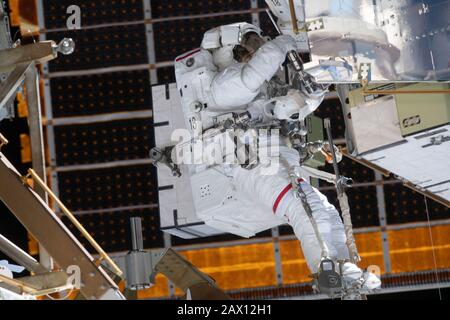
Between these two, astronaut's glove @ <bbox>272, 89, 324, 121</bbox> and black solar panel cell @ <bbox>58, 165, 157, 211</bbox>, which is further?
black solar panel cell @ <bbox>58, 165, 157, 211</bbox>

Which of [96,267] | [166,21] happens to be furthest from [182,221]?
[166,21]

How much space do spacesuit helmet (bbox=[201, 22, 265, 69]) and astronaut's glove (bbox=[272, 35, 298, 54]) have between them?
19 centimetres

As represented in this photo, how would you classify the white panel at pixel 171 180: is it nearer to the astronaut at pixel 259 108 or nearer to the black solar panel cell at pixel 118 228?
the astronaut at pixel 259 108

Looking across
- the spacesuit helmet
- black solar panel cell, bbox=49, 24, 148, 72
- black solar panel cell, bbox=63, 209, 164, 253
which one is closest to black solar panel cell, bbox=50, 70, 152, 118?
black solar panel cell, bbox=49, 24, 148, 72

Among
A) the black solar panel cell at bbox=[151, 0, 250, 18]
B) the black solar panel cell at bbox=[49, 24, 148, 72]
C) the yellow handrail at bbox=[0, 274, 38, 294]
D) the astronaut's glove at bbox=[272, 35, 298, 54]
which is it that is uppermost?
the black solar panel cell at bbox=[151, 0, 250, 18]

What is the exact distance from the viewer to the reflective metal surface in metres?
6.12

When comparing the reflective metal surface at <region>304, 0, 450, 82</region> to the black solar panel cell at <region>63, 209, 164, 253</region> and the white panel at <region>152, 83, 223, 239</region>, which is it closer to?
the white panel at <region>152, 83, 223, 239</region>

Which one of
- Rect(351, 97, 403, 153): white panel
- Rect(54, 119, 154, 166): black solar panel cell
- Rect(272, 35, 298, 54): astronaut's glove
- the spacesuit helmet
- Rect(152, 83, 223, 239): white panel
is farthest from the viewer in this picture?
Rect(54, 119, 154, 166): black solar panel cell

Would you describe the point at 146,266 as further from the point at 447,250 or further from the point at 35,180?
the point at 447,250

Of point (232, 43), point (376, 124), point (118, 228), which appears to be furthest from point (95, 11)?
point (376, 124)

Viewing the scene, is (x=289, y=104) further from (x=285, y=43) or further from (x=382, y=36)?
(x=382, y=36)

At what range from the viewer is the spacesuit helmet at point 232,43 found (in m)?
6.71

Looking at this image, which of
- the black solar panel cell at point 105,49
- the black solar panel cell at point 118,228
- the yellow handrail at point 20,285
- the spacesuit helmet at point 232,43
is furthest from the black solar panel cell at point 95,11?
the yellow handrail at point 20,285

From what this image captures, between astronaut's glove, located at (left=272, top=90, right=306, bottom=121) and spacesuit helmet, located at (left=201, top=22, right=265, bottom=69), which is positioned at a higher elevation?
spacesuit helmet, located at (left=201, top=22, right=265, bottom=69)
